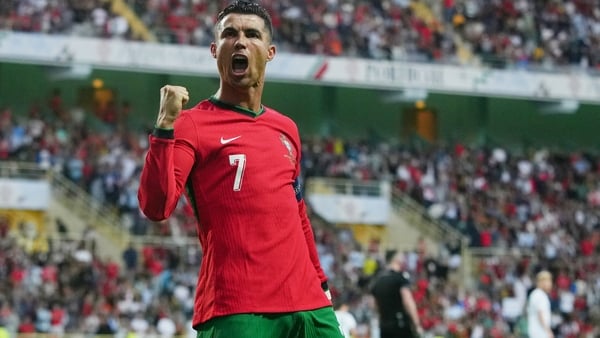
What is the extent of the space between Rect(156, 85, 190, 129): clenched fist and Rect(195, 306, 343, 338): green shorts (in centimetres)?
79

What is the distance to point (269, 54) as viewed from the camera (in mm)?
5277

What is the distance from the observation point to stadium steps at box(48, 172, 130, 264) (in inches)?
1019

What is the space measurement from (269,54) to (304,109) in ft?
97.4

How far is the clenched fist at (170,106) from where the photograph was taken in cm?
467

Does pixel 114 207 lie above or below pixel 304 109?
below

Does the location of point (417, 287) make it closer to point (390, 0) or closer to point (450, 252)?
point (450, 252)

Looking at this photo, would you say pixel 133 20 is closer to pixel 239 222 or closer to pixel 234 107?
pixel 234 107

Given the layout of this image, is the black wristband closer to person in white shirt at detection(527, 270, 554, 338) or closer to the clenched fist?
the clenched fist

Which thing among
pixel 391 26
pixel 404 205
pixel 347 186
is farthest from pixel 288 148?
pixel 391 26

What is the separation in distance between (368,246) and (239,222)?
925 inches

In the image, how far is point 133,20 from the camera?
30.0 m

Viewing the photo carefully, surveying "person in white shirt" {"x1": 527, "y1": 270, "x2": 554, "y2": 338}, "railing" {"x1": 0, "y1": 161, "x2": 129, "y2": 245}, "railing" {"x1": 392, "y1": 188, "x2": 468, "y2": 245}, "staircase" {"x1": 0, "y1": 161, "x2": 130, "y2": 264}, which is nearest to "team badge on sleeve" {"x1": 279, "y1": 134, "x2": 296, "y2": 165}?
"person in white shirt" {"x1": 527, "y1": 270, "x2": 554, "y2": 338}

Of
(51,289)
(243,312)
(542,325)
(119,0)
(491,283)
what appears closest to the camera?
(243,312)

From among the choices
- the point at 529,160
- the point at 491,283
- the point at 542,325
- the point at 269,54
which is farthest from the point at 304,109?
the point at 269,54
